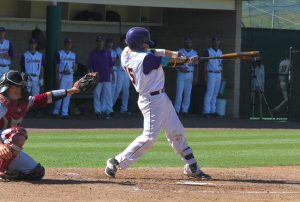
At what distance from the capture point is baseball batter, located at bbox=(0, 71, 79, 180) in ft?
26.6

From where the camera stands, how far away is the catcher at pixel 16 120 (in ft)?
26.6

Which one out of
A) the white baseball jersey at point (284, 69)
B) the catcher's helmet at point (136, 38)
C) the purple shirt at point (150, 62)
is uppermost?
the catcher's helmet at point (136, 38)

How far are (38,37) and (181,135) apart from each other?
11.8m

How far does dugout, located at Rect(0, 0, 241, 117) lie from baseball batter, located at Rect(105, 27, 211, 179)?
11597 mm

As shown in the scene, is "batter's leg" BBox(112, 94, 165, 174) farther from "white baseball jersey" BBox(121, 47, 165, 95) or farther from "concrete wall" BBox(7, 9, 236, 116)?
"concrete wall" BBox(7, 9, 236, 116)

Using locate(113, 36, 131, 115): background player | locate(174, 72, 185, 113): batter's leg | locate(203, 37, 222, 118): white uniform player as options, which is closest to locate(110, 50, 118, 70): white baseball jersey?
locate(113, 36, 131, 115): background player

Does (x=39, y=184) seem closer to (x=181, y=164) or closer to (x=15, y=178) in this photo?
(x=15, y=178)

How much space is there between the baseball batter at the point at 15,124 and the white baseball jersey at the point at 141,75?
71cm

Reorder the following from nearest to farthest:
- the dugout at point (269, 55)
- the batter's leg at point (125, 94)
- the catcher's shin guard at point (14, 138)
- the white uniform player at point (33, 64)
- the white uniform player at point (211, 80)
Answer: the catcher's shin guard at point (14, 138) < the white uniform player at point (33, 64) < the batter's leg at point (125, 94) < the white uniform player at point (211, 80) < the dugout at point (269, 55)

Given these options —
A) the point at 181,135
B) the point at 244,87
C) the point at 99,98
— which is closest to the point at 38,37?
the point at 99,98

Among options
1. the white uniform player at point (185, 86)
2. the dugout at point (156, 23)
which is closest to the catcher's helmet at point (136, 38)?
the dugout at point (156, 23)

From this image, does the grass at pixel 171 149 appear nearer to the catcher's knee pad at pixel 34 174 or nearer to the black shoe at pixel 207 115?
the catcher's knee pad at pixel 34 174

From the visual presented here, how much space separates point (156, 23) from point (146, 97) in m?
15.2

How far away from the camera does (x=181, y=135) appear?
8.89 meters
